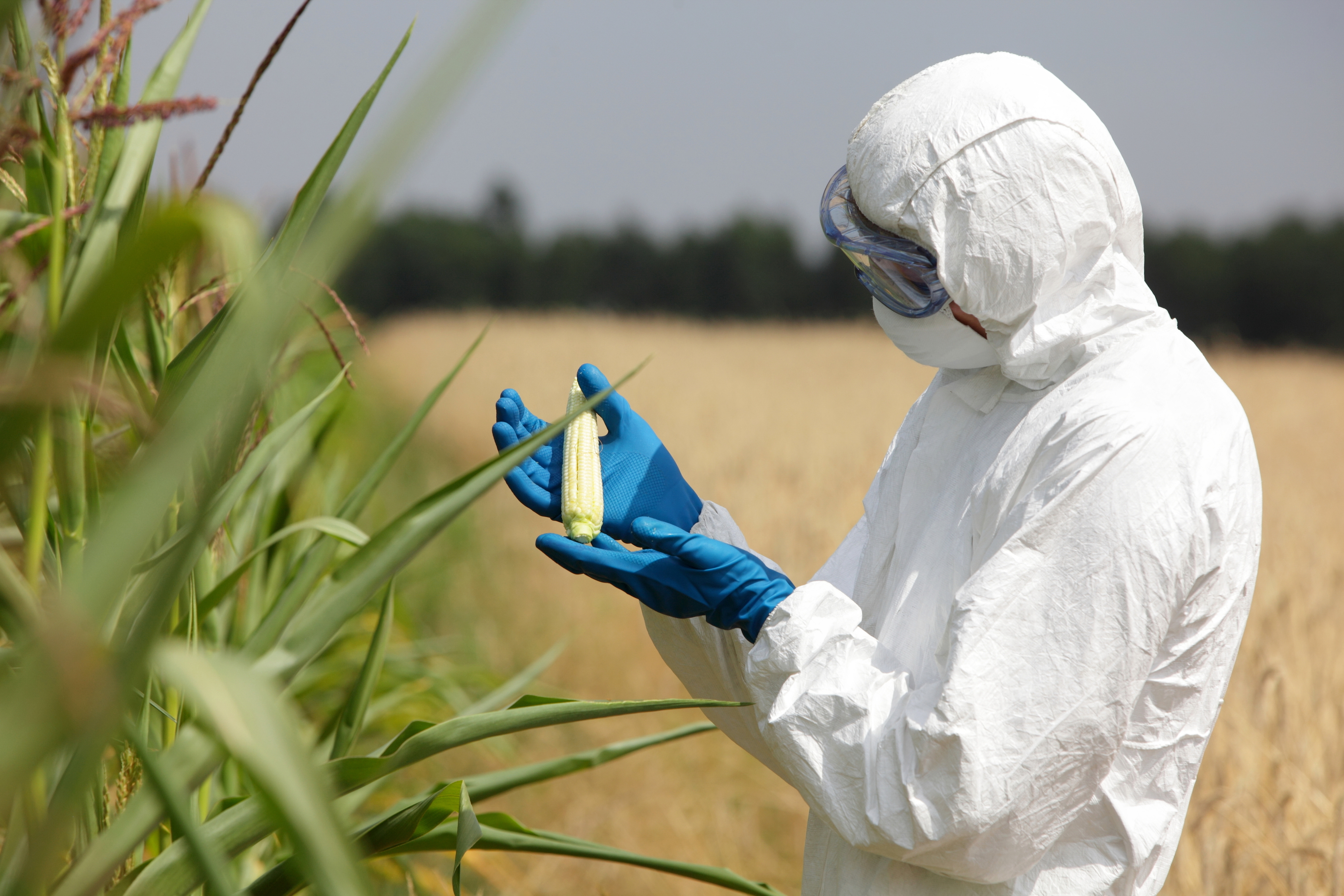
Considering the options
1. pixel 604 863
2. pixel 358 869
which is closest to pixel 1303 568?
pixel 604 863

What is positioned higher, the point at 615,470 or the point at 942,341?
the point at 942,341

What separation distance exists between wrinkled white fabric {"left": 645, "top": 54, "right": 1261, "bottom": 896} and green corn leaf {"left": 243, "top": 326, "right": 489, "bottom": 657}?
1.90 feet

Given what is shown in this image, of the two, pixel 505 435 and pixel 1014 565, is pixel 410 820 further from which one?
pixel 1014 565

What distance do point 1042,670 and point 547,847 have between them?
70 cm

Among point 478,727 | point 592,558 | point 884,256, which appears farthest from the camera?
point 592,558

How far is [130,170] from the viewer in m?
1.03

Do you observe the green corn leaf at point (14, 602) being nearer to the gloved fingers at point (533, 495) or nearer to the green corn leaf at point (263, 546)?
the green corn leaf at point (263, 546)

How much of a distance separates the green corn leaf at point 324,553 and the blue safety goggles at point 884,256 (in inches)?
20.4

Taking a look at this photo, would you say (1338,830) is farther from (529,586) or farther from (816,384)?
(816,384)

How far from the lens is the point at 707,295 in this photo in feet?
111

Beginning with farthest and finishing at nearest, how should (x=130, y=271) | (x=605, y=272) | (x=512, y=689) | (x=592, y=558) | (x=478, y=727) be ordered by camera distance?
(x=605, y=272), (x=512, y=689), (x=592, y=558), (x=478, y=727), (x=130, y=271)

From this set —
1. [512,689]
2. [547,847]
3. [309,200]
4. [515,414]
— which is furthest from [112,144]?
[512,689]

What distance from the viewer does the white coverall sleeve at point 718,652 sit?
143 cm

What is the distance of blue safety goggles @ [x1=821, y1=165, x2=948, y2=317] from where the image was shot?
1198 mm
